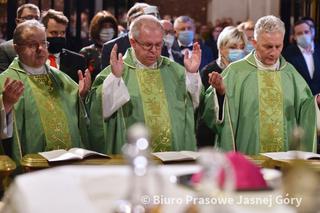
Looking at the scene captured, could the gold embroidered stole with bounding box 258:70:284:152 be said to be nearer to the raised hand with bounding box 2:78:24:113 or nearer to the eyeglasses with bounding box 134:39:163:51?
the eyeglasses with bounding box 134:39:163:51

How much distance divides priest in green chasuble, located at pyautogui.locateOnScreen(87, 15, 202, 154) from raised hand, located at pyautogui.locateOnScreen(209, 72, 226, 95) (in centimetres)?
15

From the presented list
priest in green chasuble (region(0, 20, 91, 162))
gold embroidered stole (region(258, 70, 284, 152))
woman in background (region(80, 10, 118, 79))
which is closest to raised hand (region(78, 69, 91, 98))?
priest in green chasuble (region(0, 20, 91, 162))

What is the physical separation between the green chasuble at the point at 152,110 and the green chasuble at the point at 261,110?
0.17m

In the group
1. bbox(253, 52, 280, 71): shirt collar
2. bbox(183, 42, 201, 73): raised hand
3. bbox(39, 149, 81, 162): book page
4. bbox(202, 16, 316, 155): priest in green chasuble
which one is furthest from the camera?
bbox(253, 52, 280, 71): shirt collar

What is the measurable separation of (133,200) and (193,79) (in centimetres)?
333

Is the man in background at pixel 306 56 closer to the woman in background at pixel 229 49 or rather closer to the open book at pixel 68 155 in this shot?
the woman in background at pixel 229 49

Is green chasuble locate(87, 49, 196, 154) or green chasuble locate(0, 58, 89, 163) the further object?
green chasuble locate(87, 49, 196, 154)

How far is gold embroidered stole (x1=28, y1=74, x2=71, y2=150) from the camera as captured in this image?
542 cm

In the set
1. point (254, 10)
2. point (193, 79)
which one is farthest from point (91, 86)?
point (254, 10)

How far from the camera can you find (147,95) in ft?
18.7

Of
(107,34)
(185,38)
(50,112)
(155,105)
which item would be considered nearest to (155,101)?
(155,105)

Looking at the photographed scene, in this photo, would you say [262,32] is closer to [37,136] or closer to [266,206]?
[37,136]

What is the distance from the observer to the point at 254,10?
42.3 feet

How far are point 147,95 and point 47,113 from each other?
0.66 meters
